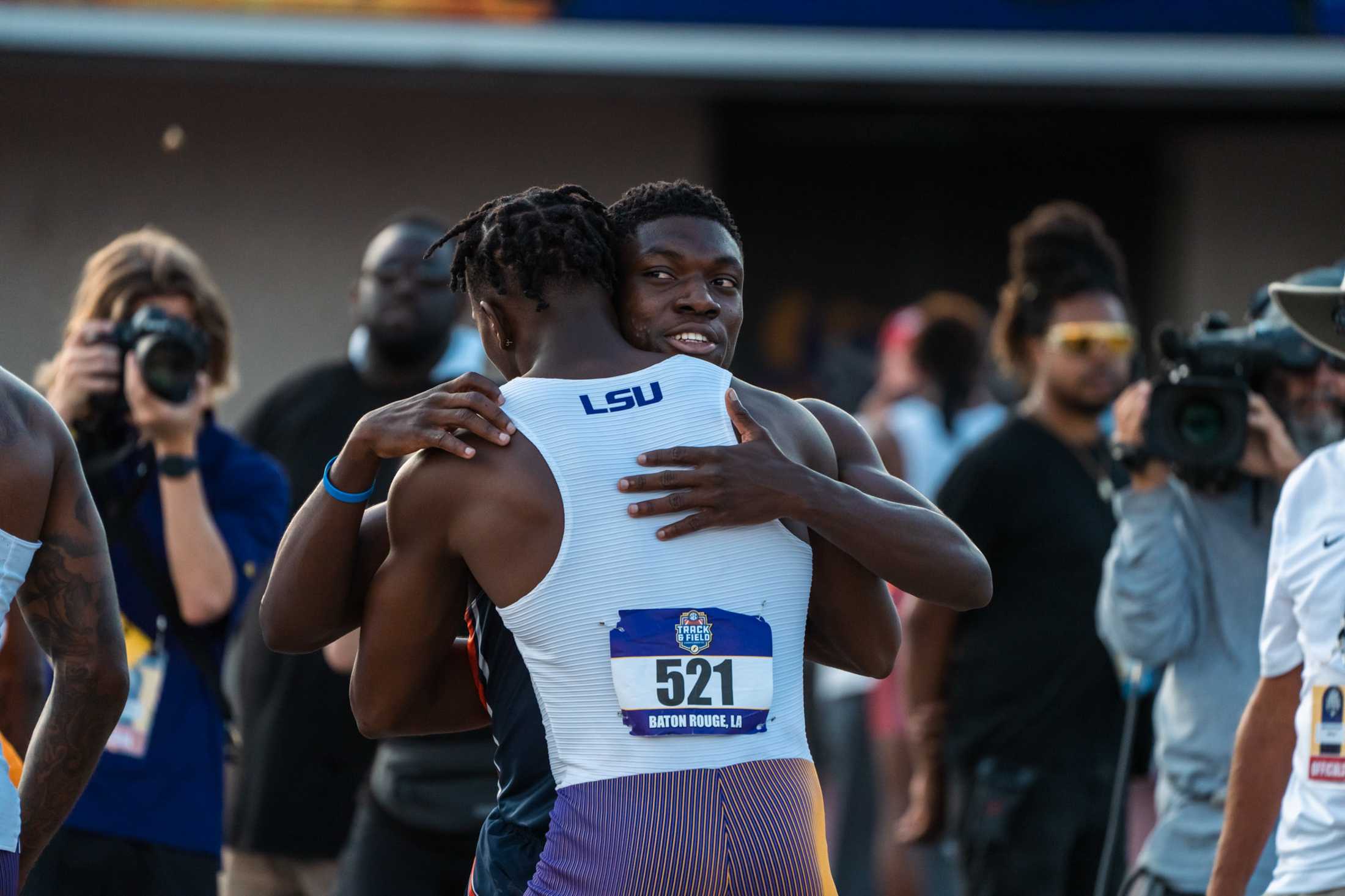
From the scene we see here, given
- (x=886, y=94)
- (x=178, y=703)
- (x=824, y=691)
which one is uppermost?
(x=886, y=94)

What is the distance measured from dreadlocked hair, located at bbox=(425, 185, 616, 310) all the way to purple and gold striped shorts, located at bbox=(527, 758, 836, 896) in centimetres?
80

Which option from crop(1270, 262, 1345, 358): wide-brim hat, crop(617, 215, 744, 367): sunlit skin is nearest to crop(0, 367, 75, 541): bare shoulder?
crop(617, 215, 744, 367): sunlit skin

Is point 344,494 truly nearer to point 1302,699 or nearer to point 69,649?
point 69,649

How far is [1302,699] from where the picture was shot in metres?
3.36

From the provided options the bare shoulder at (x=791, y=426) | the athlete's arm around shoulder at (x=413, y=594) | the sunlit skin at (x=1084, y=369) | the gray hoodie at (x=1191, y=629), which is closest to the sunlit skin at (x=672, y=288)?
the bare shoulder at (x=791, y=426)

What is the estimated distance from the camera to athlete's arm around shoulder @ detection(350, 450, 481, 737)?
275 cm

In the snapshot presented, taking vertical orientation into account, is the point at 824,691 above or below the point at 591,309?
below

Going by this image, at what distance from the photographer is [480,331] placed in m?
3.03

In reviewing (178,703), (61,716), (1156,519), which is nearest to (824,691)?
(1156,519)

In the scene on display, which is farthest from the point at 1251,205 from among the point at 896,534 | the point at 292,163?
the point at 896,534

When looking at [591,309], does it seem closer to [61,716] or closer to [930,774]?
[61,716]

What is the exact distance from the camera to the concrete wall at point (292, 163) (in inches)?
401

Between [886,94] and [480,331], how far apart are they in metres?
7.42

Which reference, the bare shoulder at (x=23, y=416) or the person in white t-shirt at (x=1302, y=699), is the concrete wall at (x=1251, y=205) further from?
the bare shoulder at (x=23, y=416)
